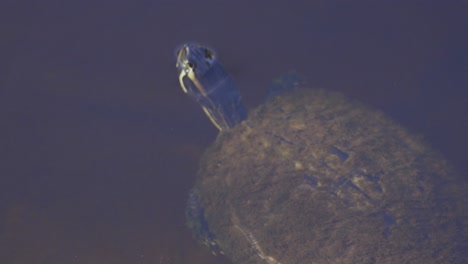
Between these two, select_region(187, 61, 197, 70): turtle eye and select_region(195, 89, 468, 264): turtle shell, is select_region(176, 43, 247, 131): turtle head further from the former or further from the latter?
select_region(195, 89, 468, 264): turtle shell

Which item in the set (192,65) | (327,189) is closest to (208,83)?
(192,65)

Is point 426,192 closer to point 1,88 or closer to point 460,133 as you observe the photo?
point 460,133

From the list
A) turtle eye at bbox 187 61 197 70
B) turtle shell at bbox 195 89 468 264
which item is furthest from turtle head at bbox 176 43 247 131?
turtle shell at bbox 195 89 468 264

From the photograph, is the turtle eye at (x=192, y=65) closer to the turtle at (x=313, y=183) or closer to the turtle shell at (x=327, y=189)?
the turtle at (x=313, y=183)

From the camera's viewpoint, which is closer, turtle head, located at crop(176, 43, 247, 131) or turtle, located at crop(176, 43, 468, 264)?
turtle, located at crop(176, 43, 468, 264)

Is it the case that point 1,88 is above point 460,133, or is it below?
above

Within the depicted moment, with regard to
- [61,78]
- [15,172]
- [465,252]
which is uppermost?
[61,78]

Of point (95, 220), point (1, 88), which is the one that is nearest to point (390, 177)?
point (95, 220)

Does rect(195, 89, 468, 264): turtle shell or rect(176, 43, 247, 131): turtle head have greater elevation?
rect(176, 43, 247, 131): turtle head
